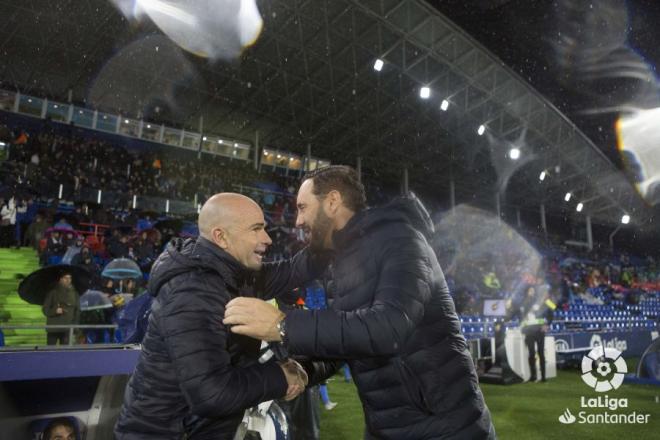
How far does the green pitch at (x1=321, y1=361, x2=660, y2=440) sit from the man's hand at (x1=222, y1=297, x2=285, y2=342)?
5.05 meters

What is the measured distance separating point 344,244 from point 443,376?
69 centimetres

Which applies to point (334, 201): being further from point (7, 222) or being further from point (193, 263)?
point (7, 222)

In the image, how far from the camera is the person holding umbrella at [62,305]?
8.10 meters

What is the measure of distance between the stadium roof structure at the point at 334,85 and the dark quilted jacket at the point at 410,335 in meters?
19.9

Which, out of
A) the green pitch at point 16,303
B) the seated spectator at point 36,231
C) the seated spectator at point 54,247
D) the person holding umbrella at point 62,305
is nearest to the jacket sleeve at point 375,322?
the person holding umbrella at point 62,305

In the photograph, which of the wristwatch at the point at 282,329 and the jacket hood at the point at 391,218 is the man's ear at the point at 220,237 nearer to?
the jacket hood at the point at 391,218

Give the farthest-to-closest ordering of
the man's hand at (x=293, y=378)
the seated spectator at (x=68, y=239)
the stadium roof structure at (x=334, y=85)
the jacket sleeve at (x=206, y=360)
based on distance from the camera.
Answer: the stadium roof structure at (x=334, y=85) < the seated spectator at (x=68, y=239) < the man's hand at (x=293, y=378) < the jacket sleeve at (x=206, y=360)

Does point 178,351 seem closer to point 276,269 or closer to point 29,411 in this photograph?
point 276,269

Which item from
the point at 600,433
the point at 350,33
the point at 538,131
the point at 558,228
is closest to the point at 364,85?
the point at 350,33

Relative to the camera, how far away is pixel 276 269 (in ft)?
9.25

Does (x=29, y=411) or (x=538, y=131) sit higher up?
(x=538, y=131)

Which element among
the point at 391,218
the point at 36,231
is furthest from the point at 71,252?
the point at 391,218

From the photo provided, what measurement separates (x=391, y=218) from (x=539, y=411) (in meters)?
7.46

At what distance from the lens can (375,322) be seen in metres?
1.46
